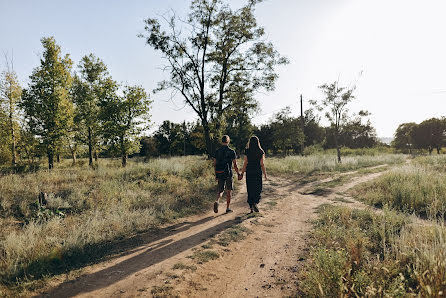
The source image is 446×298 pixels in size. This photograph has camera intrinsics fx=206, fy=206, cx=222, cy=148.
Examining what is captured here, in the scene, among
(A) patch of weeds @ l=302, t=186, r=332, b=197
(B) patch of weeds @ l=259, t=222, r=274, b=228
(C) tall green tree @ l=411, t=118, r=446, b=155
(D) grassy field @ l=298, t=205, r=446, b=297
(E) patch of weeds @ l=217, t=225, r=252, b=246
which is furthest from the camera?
(C) tall green tree @ l=411, t=118, r=446, b=155

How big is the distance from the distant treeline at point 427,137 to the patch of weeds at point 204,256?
5387 cm

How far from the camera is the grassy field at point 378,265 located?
7.91ft

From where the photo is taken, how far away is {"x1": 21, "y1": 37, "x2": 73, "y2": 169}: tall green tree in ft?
50.9

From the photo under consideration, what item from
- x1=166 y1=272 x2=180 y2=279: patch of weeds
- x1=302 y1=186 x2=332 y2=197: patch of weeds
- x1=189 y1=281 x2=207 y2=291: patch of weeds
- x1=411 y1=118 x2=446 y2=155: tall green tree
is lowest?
x1=302 y1=186 x2=332 y2=197: patch of weeds

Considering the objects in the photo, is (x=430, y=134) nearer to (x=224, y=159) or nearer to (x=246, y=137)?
(x=246, y=137)

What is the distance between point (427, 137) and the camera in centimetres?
4091

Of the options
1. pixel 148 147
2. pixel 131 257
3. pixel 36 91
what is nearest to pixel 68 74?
pixel 36 91

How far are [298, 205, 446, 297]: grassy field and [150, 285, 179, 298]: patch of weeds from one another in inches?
78.0

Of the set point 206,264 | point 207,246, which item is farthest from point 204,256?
point 207,246

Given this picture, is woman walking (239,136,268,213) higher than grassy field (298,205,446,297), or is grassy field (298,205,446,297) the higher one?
woman walking (239,136,268,213)

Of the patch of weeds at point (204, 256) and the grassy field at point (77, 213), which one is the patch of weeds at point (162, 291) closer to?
the patch of weeds at point (204, 256)

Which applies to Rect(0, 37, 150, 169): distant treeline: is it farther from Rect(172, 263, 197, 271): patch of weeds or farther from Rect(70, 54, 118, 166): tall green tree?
Rect(172, 263, 197, 271): patch of weeds

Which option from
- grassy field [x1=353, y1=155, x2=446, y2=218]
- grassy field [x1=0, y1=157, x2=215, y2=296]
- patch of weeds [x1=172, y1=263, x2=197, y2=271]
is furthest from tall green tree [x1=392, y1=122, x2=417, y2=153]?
patch of weeds [x1=172, y1=263, x2=197, y2=271]

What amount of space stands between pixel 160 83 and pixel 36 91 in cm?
966
